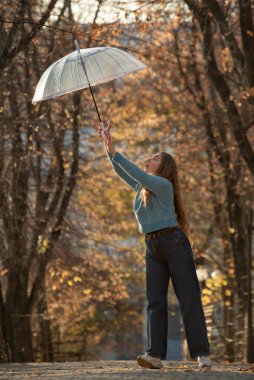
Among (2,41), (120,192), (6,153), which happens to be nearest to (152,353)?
(2,41)

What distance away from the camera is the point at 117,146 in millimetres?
33125

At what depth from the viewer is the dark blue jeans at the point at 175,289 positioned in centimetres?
849

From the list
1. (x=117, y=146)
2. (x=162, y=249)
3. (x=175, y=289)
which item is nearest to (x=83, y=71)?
(x=162, y=249)

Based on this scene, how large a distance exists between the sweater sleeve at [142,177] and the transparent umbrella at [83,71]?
40.3 inches

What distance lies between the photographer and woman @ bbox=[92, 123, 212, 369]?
8.42 m

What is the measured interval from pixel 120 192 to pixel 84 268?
7.76 metres

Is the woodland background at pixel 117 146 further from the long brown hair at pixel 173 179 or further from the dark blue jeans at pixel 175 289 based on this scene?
the dark blue jeans at pixel 175 289

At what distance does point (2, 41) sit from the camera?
11375 mm

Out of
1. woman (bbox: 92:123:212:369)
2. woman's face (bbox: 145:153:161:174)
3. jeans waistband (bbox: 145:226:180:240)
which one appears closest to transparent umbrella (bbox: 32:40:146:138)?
woman (bbox: 92:123:212:369)

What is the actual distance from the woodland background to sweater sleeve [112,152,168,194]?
196 centimetres

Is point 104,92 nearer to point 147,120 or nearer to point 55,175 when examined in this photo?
point 147,120

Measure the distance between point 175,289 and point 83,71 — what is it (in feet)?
7.05

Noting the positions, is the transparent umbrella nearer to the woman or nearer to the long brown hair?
the woman

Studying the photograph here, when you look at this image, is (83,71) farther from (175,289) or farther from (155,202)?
(175,289)
